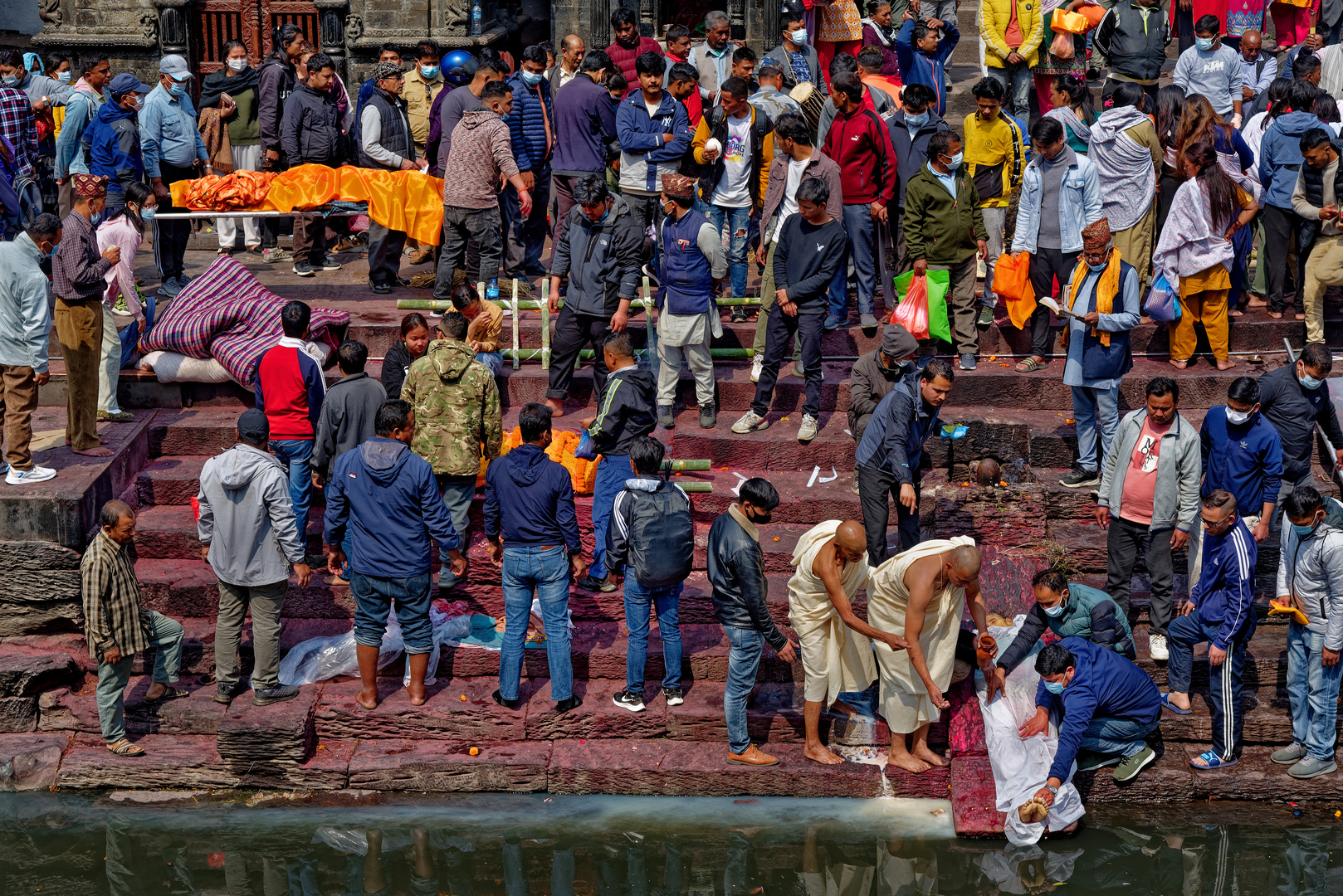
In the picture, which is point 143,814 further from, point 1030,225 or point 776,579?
point 1030,225

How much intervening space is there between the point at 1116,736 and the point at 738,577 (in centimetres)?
231

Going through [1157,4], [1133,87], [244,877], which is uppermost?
[1157,4]

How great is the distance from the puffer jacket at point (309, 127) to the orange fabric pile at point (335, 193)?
675mm

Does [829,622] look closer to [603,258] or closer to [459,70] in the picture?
[603,258]

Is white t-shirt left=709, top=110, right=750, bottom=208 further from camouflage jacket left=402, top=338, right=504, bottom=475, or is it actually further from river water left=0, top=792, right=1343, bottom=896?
river water left=0, top=792, right=1343, bottom=896

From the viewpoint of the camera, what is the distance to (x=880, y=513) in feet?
29.0

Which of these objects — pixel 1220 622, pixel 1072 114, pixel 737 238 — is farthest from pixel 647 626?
pixel 1072 114

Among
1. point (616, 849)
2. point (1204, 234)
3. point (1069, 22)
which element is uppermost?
point (1069, 22)

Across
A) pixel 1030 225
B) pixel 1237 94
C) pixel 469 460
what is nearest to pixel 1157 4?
pixel 1237 94

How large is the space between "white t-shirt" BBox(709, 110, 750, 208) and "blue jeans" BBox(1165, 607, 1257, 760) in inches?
191

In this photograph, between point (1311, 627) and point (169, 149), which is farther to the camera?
point (169, 149)

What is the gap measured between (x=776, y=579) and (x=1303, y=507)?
3.20m

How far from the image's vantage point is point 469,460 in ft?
29.3

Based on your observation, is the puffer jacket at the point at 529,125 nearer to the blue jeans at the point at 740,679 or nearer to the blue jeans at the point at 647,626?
the blue jeans at the point at 647,626
